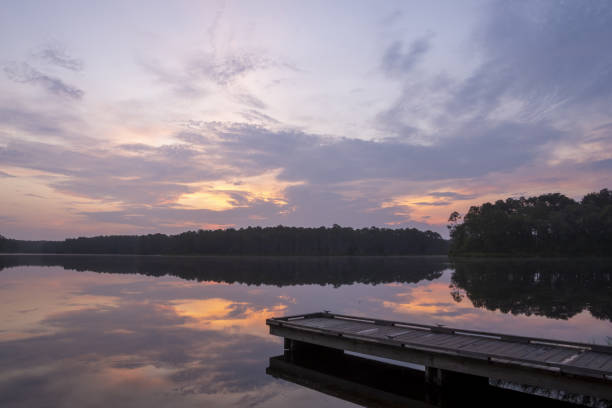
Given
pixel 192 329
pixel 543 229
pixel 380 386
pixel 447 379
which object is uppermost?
pixel 543 229

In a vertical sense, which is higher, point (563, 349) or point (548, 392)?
point (563, 349)

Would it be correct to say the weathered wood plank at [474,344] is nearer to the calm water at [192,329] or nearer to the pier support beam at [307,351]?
the pier support beam at [307,351]

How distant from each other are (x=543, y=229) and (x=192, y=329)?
10293 centimetres

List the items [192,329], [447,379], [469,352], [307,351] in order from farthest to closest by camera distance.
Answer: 1. [192,329]
2. [307,351]
3. [447,379]
4. [469,352]

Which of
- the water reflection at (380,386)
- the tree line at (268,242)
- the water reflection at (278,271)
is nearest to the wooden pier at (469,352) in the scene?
the water reflection at (380,386)

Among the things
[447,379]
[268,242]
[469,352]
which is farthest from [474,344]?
[268,242]

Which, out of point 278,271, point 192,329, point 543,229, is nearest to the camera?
point 192,329

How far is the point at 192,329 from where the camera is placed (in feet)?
56.7

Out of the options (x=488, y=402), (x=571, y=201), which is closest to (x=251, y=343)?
(x=488, y=402)

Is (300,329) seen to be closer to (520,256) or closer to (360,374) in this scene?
→ (360,374)

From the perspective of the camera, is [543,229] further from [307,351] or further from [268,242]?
[307,351]

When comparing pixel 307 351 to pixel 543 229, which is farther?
pixel 543 229

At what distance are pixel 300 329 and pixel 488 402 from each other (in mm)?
5236

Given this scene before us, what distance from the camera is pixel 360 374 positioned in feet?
37.7
